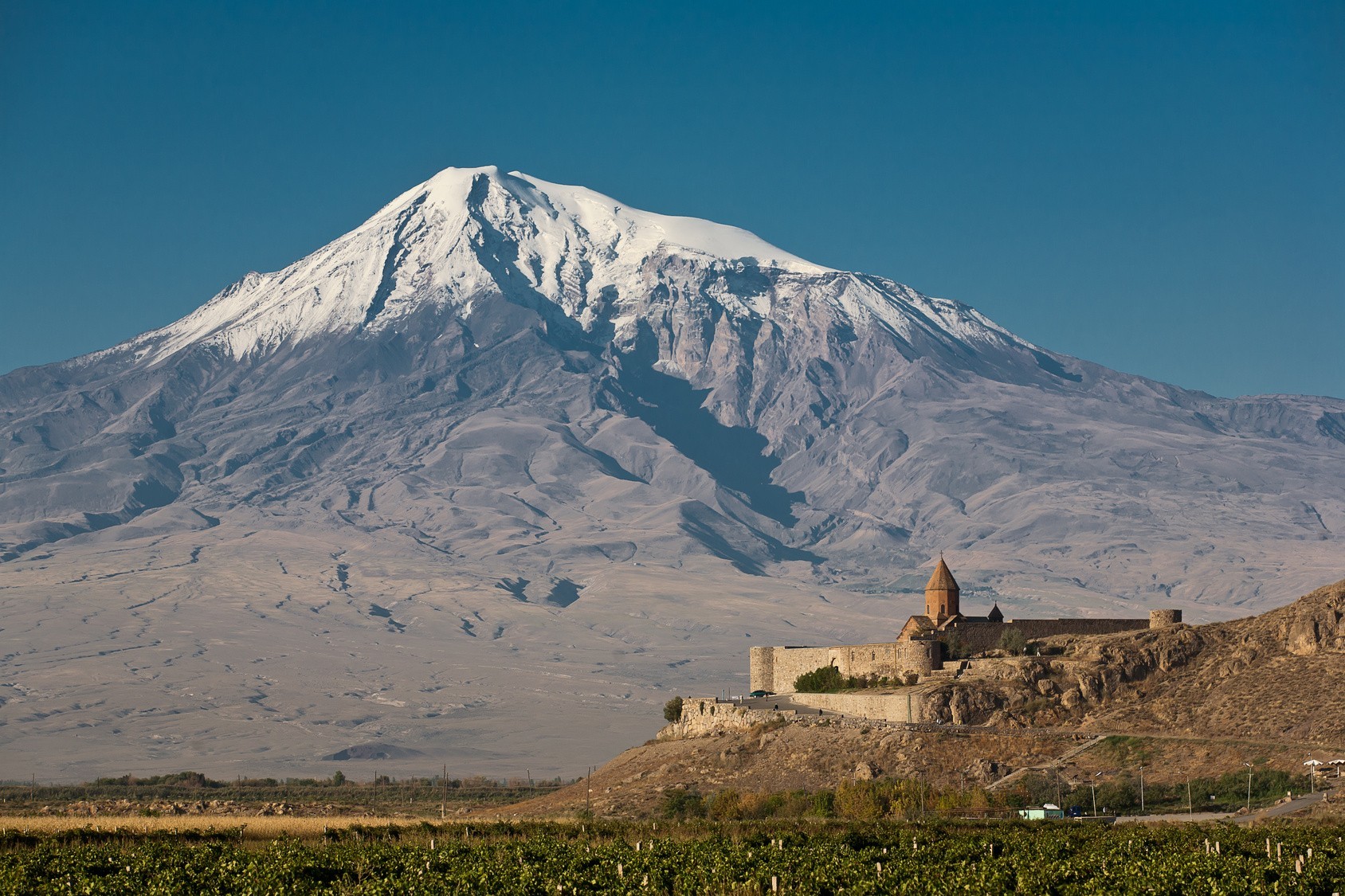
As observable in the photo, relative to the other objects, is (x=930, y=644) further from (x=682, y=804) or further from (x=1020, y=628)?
(x=682, y=804)

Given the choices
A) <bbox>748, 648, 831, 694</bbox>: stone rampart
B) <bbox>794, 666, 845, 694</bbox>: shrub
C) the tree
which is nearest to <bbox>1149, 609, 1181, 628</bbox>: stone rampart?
the tree

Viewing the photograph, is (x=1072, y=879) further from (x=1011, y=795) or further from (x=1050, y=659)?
(x=1050, y=659)

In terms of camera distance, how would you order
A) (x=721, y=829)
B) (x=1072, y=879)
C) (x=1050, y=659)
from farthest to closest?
(x=1050, y=659) < (x=721, y=829) < (x=1072, y=879)

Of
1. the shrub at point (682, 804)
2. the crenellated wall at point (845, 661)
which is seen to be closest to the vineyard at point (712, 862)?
the shrub at point (682, 804)

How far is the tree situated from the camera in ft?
204

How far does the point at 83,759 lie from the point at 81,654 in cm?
5678

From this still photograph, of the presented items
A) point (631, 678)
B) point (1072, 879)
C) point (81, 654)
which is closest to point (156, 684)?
point (81, 654)

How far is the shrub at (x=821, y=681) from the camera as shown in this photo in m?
64.1

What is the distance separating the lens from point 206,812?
53719 mm

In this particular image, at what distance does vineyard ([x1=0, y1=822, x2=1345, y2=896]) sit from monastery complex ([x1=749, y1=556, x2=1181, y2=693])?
2226 cm

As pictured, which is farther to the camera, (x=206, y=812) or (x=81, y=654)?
(x=81, y=654)

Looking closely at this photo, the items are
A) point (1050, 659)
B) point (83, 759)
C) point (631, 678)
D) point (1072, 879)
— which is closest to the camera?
point (1072, 879)

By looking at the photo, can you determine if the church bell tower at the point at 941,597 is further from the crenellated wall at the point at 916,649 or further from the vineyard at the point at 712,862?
the vineyard at the point at 712,862

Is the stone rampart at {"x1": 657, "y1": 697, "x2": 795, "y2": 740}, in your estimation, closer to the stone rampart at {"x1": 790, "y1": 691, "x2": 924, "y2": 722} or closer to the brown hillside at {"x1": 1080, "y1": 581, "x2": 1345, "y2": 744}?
the stone rampart at {"x1": 790, "y1": 691, "x2": 924, "y2": 722}
